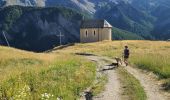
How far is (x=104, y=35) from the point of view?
147 meters

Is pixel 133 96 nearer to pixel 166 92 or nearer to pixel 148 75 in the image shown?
pixel 166 92

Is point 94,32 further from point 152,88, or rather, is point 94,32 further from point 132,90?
point 132,90

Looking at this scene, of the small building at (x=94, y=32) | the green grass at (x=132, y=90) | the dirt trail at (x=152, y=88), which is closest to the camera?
the green grass at (x=132, y=90)

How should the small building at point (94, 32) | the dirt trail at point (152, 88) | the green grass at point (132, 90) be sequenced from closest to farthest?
the green grass at point (132, 90) < the dirt trail at point (152, 88) < the small building at point (94, 32)

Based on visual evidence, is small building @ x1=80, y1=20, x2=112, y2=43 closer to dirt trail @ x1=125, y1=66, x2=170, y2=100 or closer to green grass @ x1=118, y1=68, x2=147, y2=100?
dirt trail @ x1=125, y1=66, x2=170, y2=100

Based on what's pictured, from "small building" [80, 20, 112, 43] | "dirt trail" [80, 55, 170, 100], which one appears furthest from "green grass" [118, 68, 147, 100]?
"small building" [80, 20, 112, 43]

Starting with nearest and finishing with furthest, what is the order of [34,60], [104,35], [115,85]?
[115,85] → [34,60] → [104,35]

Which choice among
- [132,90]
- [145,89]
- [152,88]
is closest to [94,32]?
[152,88]

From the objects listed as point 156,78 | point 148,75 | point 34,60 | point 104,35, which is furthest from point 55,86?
point 104,35

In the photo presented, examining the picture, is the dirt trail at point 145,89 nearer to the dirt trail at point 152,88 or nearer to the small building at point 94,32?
the dirt trail at point 152,88

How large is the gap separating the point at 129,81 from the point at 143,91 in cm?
460

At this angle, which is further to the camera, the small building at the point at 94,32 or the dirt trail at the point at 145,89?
the small building at the point at 94,32

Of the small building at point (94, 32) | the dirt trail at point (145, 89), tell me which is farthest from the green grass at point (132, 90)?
the small building at point (94, 32)

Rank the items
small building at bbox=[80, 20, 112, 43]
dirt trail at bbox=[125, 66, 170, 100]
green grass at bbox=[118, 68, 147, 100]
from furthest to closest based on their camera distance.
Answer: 1. small building at bbox=[80, 20, 112, 43]
2. dirt trail at bbox=[125, 66, 170, 100]
3. green grass at bbox=[118, 68, 147, 100]
